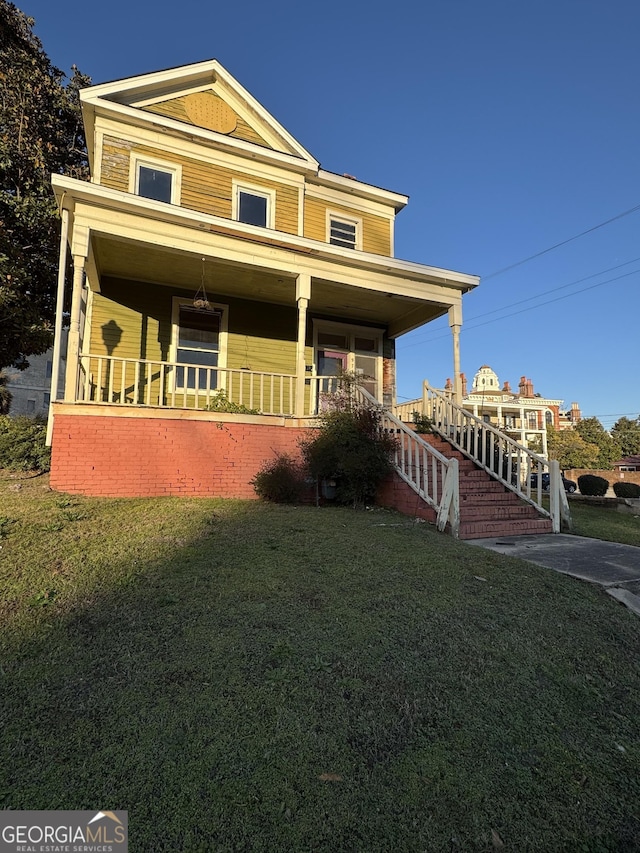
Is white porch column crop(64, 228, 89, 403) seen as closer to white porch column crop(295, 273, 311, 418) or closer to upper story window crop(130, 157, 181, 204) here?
upper story window crop(130, 157, 181, 204)

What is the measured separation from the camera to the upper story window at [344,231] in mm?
12695

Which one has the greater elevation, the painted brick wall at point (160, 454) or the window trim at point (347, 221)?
the window trim at point (347, 221)

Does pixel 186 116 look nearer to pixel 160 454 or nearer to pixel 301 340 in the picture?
pixel 301 340

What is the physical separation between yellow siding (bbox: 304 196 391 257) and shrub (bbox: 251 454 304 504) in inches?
278

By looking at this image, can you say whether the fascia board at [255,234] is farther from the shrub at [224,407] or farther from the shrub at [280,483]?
the shrub at [280,483]

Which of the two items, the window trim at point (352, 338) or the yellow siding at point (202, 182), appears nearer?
the yellow siding at point (202, 182)

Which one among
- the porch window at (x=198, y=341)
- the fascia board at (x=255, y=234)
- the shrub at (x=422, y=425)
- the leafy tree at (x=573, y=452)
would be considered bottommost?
the shrub at (x=422, y=425)

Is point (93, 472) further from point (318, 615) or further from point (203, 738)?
point (203, 738)

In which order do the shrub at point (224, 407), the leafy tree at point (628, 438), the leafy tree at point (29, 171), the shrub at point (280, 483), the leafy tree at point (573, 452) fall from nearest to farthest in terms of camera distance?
the shrub at point (280, 483), the shrub at point (224, 407), the leafy tree at point (29, 171), the leafy tree at point (573, 452), the leafy tree at point (628, 438)

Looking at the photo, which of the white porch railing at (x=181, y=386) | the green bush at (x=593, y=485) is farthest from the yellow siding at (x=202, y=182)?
the green bush at (x=593, y=485)

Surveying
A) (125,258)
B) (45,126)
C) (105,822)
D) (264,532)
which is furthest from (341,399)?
(45,126)

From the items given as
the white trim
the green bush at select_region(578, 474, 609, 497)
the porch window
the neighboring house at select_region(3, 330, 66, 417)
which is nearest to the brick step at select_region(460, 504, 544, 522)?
the porch window

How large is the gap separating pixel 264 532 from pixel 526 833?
152 inches

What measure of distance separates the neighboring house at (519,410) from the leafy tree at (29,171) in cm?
1245
